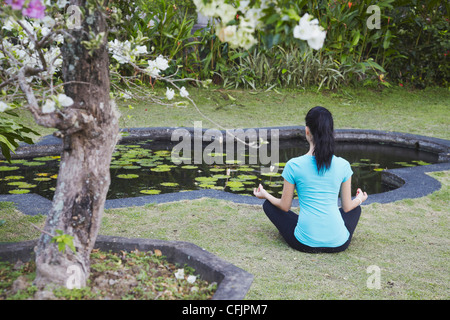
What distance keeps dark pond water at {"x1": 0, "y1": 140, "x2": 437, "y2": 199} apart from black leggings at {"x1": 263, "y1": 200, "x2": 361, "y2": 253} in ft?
4.17

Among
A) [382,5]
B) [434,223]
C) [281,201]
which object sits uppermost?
[382,5]

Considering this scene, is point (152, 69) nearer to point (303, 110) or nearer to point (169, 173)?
point (169, 173)

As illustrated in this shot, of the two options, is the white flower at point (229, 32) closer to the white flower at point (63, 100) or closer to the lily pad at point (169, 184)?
the white flower at point (63, 100)

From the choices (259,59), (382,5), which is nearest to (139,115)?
(259,59)

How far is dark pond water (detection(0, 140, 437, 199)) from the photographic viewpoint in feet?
13.8

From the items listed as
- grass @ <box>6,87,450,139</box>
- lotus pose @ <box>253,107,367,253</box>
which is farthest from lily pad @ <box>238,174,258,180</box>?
grass @ <box>6,87,450,139</box>

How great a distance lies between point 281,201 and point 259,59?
699cm

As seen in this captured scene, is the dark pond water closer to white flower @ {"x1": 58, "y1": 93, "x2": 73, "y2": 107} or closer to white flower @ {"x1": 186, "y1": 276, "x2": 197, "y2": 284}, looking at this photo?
white flower @ {"x1": 186, "y1": 276, "x2": 197, "y2": 284}

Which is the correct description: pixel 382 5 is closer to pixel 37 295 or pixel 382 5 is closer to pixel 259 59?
pixel 259 59

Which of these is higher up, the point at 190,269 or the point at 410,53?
the point at 410,53

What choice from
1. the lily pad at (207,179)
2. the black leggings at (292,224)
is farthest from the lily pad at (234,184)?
the black leggings at (292,224)

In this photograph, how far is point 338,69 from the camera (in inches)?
367

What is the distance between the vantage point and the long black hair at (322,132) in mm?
2561

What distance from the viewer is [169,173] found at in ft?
15.4
